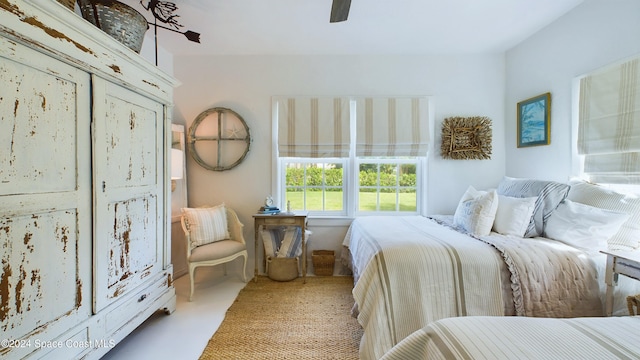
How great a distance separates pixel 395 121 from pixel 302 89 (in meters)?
A: 1.22

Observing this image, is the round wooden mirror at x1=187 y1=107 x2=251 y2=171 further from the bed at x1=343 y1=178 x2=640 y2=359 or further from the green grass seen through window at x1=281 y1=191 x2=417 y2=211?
the bed at x1=343 y1=178 x2=640 y2=359

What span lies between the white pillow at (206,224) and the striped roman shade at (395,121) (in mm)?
1915

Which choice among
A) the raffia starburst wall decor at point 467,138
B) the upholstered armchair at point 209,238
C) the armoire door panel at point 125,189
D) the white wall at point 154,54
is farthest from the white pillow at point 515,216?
the white wall at point 154,54

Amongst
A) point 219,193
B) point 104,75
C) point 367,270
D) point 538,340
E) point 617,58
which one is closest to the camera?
point 538,340

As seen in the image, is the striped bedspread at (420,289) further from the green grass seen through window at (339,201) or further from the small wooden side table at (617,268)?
the green grass seen through window at (339,201)

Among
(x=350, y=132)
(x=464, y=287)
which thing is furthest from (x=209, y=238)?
(x=464, y=287)

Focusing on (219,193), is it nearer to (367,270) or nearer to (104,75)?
(104,75)

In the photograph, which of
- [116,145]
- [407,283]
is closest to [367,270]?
[407,283]

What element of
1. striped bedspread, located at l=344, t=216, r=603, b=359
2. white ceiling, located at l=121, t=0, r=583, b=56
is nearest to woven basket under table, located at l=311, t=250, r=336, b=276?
striped bedspread, located at l=344, t=216, r=603, b=359

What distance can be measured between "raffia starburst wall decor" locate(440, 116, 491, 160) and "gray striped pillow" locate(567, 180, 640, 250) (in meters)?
1.19

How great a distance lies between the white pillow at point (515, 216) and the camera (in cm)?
202

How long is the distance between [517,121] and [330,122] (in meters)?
2.19

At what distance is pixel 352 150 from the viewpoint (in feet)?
10.4

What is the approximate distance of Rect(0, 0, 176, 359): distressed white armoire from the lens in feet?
3.41
